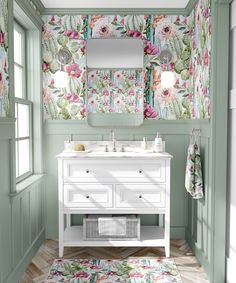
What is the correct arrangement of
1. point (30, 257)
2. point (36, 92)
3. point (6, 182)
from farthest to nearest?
point (36, 92) → point (30, 257) → point (6, 182)

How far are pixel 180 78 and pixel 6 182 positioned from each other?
230 centimetres

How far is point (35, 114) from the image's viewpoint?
12.7 ft

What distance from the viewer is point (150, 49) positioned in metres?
4.01

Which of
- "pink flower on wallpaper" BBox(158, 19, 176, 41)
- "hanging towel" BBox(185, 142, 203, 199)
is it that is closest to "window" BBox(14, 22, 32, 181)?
"pink flower on wallpaper" BBox(158, 19, 176, 41)

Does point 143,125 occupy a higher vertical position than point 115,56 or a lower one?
lower

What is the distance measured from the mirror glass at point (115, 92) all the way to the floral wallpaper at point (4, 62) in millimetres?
1377

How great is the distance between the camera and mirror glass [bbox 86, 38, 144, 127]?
3.96 m

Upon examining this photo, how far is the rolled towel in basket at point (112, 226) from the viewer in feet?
11.5

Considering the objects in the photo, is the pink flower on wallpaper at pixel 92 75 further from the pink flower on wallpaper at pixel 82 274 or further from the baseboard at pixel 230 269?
the baseboard at pixel 230 269

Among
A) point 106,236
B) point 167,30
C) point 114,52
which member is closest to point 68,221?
point 106,236

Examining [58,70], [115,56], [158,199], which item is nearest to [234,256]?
[158,199]

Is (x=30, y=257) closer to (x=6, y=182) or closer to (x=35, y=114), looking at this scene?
(x=6, y=182)

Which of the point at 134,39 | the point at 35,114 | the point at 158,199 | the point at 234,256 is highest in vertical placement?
the point at 134,39

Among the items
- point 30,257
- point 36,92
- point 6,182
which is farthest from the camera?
point 36,92
